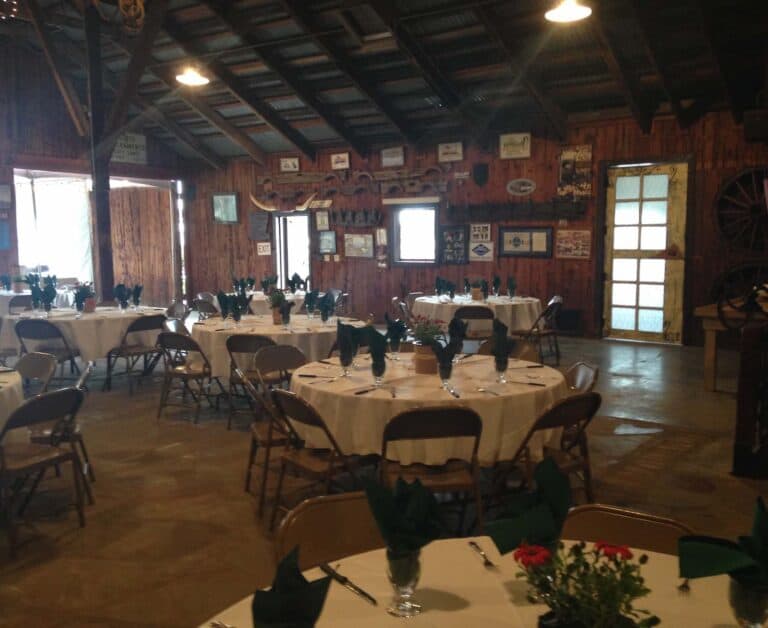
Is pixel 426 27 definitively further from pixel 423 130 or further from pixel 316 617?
pixel 316 617

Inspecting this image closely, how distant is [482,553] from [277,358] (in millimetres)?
3240

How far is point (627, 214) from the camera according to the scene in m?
9.90

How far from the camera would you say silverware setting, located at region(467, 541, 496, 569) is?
1671 mm

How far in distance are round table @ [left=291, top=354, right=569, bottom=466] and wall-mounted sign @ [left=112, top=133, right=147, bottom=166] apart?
447 inches

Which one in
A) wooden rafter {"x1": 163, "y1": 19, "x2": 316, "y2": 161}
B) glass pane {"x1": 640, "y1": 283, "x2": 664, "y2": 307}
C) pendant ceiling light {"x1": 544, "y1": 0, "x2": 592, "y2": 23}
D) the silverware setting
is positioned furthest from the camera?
wooden rafter {"x1": 163, "y1": 19, "x2": 316, "y2": 161}

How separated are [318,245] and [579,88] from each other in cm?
576

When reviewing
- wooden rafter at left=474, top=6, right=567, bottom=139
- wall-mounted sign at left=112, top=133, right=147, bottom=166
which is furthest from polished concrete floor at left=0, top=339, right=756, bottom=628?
wall-mounted sign at left=112, top=133, right=147, bottom=166

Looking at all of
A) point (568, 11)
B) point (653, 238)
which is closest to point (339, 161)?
point (653, 238)

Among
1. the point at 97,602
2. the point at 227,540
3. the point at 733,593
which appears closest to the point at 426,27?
the point at 227,540

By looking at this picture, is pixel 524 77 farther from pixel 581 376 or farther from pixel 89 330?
pixel 89 330

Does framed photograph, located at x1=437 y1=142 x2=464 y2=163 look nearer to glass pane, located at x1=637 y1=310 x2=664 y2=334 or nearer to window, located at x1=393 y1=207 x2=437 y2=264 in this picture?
window, located at x1=393 y1=207 x2=437 y2=264

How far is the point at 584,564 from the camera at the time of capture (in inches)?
45.2

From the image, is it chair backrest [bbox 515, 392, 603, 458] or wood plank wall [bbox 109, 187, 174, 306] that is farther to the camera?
wood plank wall [bbox 109, 187, 174, 306]

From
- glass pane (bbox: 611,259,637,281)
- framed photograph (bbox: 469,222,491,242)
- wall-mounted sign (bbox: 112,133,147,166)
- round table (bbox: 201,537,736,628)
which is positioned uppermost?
wall-mounted sign (bbox: 112,133,147,166)
